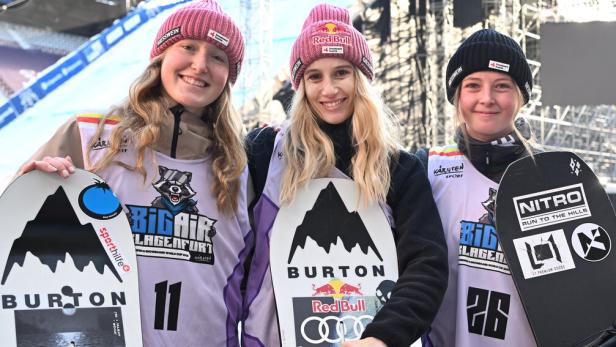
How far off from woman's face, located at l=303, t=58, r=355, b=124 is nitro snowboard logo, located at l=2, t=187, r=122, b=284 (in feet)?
2.34

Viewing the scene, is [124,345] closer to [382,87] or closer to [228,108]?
[228,108]

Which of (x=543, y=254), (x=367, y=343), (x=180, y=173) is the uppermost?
(x=180, y=173)

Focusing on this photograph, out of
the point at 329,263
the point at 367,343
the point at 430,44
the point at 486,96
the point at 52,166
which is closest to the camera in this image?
the point at 367,343

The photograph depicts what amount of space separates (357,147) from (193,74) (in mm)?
503

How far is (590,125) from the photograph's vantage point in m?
12.5

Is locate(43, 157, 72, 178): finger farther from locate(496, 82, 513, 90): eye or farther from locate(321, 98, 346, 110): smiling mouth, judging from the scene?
locate(496, 82, 513, 90): eye

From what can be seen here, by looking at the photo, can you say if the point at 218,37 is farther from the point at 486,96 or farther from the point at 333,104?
the point at 486,96

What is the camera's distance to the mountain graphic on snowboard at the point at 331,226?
1.78 m

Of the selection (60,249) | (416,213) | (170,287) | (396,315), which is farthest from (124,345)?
(416,213)

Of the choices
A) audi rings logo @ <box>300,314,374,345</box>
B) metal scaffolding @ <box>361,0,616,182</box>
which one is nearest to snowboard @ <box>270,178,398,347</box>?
audi rings logo @ <box>300,314,374,345</box>

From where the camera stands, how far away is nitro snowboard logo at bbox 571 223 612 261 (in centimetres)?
187

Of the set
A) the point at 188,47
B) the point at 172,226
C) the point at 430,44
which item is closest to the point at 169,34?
the point at 188,47

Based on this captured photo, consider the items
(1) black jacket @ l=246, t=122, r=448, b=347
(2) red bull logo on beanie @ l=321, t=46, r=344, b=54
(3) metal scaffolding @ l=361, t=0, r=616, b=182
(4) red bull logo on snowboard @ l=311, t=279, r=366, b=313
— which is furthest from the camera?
(3) metal scaffolding @ l=361, t=0, r=616, b=182

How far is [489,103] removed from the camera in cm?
186
